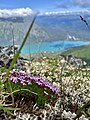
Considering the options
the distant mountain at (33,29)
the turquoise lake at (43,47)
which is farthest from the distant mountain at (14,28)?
the turquoise lake at (43,47)

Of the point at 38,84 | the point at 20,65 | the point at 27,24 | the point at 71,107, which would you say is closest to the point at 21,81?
the point at 38,84

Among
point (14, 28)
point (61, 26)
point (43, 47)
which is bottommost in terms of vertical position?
point (14, 28)

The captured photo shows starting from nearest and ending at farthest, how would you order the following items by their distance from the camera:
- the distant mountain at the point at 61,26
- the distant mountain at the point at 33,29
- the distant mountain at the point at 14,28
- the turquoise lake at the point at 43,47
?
the distant mountain at the point at 14,28, the distant mountain at the point at 33,29, the distant mountain at the point at 61,26, the turquoise lake at the point at 43,47

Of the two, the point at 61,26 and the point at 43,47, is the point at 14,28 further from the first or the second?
the point at 61,26

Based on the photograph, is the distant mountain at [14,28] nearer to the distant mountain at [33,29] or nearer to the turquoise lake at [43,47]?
the distant mountain at [33,29]

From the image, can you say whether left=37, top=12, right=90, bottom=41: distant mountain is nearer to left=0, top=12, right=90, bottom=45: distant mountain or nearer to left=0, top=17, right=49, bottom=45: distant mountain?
left=0, top=12, right=90, bottom=45: distant mountain

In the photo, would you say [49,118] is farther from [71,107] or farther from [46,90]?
[46,90]

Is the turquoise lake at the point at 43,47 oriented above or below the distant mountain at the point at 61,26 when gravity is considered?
below

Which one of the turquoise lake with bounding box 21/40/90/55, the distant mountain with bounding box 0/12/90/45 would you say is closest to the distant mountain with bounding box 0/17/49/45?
the distant mountain with bounding box 0/12/90/45

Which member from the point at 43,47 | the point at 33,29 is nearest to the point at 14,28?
the point at 33,29

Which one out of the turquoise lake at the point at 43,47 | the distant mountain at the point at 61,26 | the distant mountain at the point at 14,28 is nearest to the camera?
the distant mountain at the point at 14,28

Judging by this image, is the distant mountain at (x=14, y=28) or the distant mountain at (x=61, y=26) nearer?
the distant mountain at (x=14, y=28)
